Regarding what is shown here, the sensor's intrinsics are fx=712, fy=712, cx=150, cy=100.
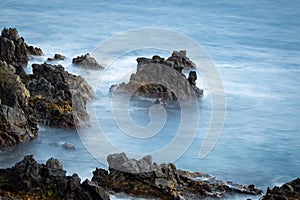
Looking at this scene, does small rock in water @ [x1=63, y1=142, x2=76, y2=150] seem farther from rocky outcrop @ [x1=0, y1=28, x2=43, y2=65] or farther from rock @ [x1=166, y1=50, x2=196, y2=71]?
rock @ [x1=166, y1=50, x2=196, y2=71]

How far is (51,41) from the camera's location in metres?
34.6

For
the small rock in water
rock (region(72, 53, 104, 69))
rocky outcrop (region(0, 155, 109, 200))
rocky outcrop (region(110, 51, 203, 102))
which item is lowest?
rocky outcrop (region(0, 155, 109, 200))

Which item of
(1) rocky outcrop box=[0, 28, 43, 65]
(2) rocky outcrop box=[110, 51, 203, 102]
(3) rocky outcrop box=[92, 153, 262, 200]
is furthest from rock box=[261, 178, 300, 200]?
(1) rocky outcrop box=[0, 28, 43, 65]

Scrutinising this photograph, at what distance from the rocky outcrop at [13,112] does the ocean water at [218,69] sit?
0.31 metres

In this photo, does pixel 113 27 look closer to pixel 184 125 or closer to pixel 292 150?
pixel 184 125

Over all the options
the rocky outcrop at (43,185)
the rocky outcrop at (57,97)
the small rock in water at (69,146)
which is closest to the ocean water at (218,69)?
the small rock in water at (69,146)

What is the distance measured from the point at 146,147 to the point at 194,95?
5906 millimetres

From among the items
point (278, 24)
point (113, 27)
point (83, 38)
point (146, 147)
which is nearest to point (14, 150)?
point (146, 147)

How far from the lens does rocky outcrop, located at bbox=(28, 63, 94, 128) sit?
19891mm

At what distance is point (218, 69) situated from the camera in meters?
31.4

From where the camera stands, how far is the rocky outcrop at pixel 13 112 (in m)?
17.9

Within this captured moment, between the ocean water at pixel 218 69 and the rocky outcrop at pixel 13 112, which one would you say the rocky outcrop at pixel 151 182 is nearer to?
the ocean water at pixel 218 69

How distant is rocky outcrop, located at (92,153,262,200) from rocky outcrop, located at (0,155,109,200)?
1.30 m

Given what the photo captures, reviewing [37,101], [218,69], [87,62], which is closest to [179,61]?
[87,62]
